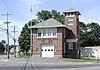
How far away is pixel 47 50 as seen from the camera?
6412 cm

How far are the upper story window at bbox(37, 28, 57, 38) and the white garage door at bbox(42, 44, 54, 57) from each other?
7.43ft

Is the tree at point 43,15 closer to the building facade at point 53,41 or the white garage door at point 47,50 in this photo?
the building facade at point 53,41

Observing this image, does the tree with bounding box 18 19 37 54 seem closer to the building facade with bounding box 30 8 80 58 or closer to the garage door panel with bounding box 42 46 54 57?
the building facade with bounding box 30 8 80 58

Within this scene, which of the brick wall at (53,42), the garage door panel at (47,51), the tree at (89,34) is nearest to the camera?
the brick wall at (53,42)

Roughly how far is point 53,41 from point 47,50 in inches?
96.1

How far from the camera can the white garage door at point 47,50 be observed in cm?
6388

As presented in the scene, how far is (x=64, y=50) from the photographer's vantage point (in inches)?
2574

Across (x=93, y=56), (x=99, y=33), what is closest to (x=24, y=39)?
(x=93, y=56)

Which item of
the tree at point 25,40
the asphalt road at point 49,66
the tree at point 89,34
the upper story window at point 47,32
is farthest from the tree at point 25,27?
the asphalt road at point 49,66

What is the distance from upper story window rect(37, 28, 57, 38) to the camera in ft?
210

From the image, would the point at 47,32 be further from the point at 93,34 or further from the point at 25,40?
the point at 93,34

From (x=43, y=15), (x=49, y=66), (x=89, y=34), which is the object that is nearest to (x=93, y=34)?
(x=89, y=34)

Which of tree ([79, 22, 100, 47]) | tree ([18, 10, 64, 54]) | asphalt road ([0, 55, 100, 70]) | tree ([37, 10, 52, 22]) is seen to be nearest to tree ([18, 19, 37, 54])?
tree ([18, 10, 64, 54])

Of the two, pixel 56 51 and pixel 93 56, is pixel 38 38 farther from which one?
pixel 93 56
